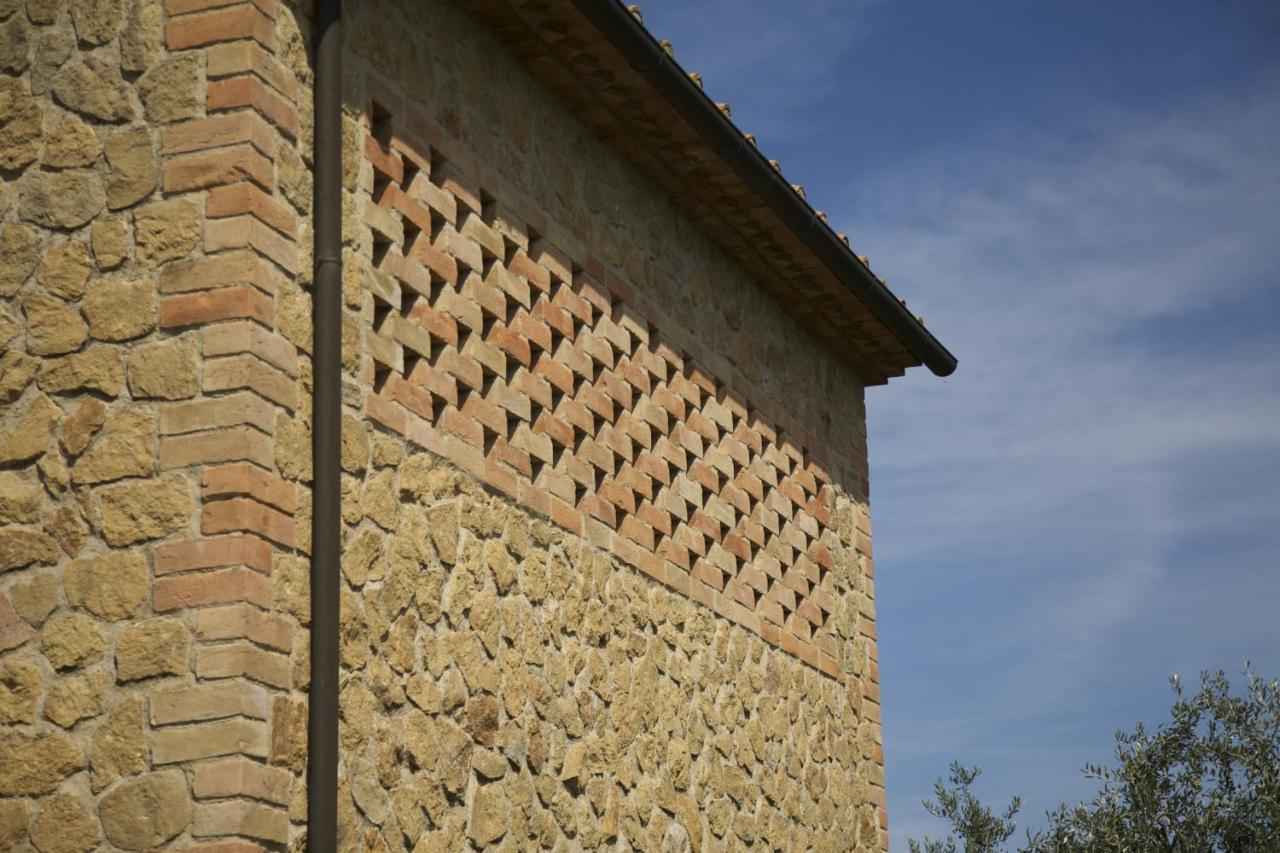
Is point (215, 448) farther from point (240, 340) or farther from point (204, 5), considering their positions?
point (204, 5)

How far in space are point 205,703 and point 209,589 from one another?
0.35 meters

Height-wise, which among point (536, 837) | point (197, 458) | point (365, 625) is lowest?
point (536, 837)

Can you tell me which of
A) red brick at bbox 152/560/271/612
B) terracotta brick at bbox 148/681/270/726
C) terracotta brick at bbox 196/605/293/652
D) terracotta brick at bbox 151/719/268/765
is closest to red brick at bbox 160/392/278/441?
red brick at bbox 152/560/271/612

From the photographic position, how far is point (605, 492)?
8.44 metres

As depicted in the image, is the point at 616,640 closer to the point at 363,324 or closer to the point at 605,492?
the point at 605,492

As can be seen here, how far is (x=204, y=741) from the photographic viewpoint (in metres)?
5.66

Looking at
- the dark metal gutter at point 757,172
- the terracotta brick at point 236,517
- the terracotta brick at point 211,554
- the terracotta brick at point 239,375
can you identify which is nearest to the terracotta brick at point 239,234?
the terracotta brick at point 239,375

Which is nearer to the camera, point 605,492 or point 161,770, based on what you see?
point 161,770

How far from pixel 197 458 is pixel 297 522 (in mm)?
392

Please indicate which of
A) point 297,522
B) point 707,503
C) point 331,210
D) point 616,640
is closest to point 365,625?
point 297,522

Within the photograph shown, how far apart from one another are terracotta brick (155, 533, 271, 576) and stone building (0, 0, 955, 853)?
0.01 m

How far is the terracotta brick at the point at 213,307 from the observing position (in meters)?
6.04

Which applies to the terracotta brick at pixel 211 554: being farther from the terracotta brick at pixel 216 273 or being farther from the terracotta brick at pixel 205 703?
the terracotta brick at pixel 216 273

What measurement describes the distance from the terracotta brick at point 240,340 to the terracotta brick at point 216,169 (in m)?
0.50
